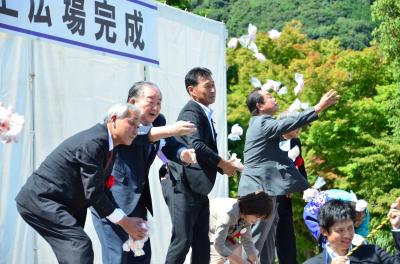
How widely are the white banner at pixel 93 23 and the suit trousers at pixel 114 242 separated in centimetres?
192

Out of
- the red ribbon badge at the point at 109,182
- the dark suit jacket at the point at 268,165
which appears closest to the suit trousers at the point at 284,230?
the dark suit jacket at the point at 268,165

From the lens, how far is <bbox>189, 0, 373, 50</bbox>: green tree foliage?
43.8m

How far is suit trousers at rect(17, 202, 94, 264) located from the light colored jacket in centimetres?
180

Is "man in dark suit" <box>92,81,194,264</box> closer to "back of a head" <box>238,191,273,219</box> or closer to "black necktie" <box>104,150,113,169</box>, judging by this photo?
"black necktie" <box>104,150,113,169</box>

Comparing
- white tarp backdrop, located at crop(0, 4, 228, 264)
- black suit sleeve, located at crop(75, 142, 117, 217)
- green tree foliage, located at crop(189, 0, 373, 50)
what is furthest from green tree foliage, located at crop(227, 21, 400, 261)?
green tree foliage, located at crop(189, 0, 373, 50)

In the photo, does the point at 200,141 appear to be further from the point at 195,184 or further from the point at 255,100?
the point at 255,100

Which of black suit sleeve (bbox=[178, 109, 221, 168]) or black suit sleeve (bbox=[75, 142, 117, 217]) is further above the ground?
black suit sleeve (bbox=[178, 109, 221, 168])

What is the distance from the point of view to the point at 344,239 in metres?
4.09

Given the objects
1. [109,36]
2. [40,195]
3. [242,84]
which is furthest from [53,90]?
[242,84]

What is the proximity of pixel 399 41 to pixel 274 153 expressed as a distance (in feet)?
50.9

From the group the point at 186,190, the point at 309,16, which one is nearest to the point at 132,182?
the point at 186,190

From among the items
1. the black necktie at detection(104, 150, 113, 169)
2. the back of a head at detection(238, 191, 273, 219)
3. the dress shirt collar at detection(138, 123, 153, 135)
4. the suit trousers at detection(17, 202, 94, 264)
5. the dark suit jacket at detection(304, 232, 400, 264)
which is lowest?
the dark suit jacket at detection(304, 232, 400, 264)

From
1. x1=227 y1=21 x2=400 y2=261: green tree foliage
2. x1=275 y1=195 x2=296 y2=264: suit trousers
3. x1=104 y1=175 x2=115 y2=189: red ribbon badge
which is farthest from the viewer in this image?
x1=227 y1=21 x2=400 y2=261: green tree foliage

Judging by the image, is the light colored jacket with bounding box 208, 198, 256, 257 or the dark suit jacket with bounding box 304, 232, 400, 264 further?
the light colored jacket with bounding box 208, 198, 256, 257
